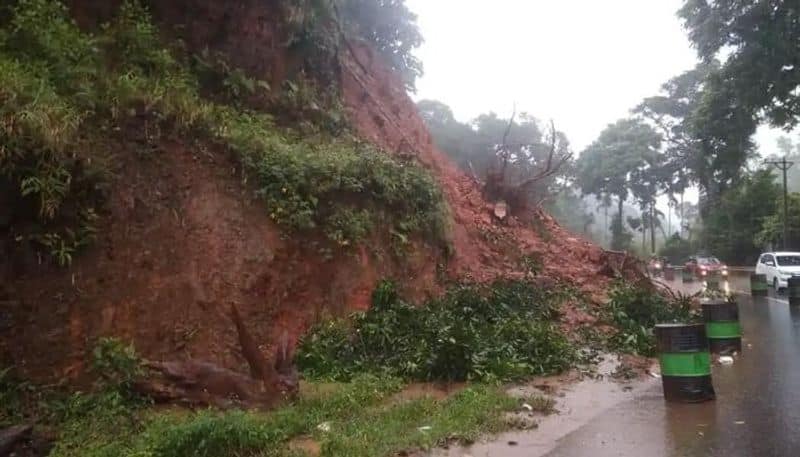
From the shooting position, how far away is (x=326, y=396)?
7.14 metres

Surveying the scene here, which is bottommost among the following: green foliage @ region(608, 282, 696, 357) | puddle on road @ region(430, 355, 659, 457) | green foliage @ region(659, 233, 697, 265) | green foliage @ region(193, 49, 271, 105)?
Result: puddle on road @ region(430, 355, 659, 457)

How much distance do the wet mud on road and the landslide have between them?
3.86 metres

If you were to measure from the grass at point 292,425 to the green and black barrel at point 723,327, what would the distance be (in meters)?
5.27

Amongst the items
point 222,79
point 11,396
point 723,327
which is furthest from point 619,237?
point 11,396

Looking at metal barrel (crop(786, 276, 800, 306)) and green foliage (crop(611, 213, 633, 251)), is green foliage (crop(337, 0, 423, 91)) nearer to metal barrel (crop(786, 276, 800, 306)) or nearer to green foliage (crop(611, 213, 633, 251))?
metal barrel (crop(786, 276, 800, 306))

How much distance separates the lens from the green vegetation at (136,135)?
737 centimetres

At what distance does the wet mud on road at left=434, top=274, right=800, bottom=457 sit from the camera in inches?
223

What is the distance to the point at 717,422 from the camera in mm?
6473

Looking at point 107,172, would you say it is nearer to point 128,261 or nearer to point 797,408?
point 128,261

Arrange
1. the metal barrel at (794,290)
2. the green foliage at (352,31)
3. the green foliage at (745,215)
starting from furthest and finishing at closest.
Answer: the green foliage at (745,215), the metal barrel at (794,290), the green foliage at (352,31)

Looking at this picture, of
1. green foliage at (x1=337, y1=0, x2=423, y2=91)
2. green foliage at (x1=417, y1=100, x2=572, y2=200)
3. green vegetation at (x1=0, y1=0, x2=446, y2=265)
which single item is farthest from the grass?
green foliage at (x1=417, y1=100, x2=572, y2=200)

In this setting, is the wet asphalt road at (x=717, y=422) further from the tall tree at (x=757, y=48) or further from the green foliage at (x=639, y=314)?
the tall tree at (x=757, y=48)

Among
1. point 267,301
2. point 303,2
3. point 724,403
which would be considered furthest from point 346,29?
point 724,403

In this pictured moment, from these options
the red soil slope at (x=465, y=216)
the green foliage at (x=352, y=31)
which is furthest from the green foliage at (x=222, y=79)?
the red soil slope at (x=465, y=216)
